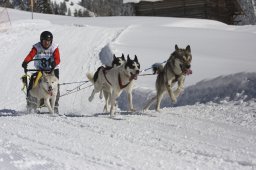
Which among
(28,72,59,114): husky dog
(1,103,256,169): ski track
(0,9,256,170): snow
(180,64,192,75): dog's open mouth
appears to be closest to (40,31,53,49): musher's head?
(28,72,59,114): husky dog

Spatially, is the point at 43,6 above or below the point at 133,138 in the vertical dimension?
above

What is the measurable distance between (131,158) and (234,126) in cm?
240

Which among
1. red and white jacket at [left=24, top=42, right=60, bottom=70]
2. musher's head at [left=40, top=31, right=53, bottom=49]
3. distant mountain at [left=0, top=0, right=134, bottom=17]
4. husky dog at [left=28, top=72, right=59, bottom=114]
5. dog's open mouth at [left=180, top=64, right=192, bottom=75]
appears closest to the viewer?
dog's open mouth at [left=180, top=64, right=192, bottom=75]

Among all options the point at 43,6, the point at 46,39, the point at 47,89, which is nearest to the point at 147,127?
the point at 47,89

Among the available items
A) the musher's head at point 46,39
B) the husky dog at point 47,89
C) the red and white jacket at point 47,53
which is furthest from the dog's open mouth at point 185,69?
the musher's head at point 46,39

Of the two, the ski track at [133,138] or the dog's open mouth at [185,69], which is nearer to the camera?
the ski track at [133,138]

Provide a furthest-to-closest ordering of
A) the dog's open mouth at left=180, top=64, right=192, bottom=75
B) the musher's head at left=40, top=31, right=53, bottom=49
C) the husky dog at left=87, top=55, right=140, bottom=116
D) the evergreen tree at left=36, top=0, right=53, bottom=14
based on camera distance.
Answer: the evergreen tree at left=36, top=0, right=53, bottom=14 < the musher's head at left=40, top=31, right=53, bottom=49 < the dog's open mouth at left=180, top=64, right=192, bottom=75 < the husky dog at left=87, top=55, right=140, bottom=116

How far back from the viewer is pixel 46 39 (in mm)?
8383

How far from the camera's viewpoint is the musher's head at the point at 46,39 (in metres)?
8.34

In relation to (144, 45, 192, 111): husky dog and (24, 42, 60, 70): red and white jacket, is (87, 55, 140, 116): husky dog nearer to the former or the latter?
(144, 45, 192, 111): husky dog

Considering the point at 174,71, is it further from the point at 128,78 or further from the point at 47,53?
the point at 47,53

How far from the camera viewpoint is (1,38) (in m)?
20.1

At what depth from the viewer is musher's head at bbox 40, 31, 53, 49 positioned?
834cm

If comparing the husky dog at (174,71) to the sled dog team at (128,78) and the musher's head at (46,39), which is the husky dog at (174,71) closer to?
the sled dog team at (128,78)
